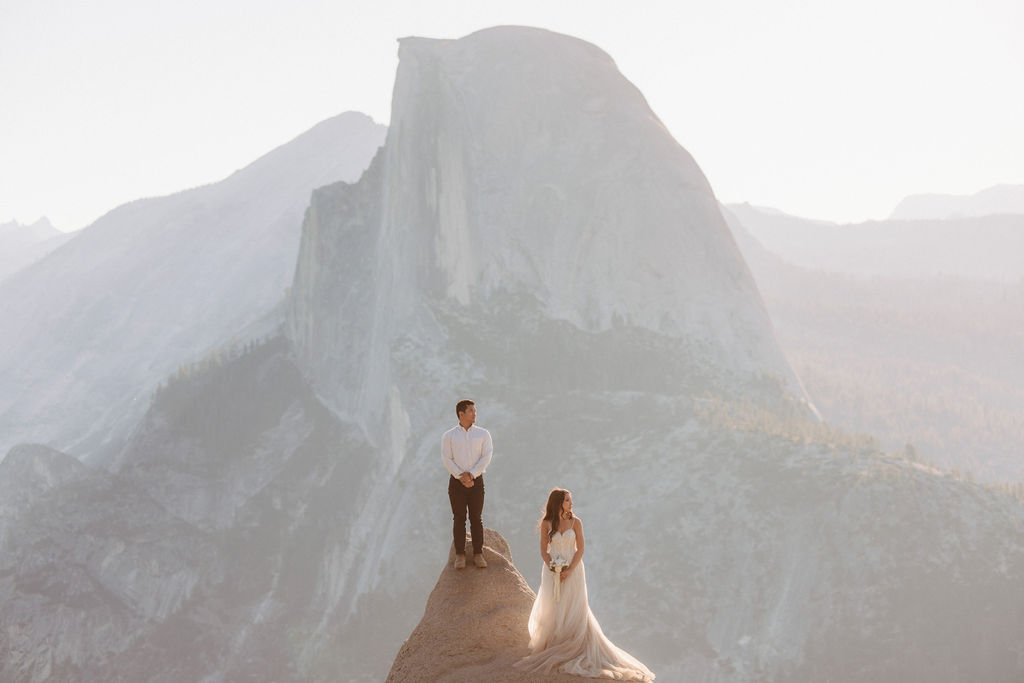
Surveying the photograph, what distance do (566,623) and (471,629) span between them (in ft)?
6.09

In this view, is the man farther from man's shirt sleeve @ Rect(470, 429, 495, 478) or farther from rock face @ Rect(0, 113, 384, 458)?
rock face @ Rect(0, 113, 384, 458)

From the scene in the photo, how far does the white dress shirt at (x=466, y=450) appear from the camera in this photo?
35.9 feet

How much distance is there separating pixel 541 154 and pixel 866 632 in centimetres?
6100

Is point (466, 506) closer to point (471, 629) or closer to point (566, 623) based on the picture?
point (471, 629)

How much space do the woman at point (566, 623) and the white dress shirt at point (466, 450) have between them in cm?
142

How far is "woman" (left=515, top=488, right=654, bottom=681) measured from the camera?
9102 mm

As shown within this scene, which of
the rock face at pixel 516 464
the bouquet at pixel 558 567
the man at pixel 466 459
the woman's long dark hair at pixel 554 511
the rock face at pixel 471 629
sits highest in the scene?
the rock face at pixel 516 464

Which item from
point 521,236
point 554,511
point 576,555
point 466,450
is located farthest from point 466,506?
point 521,236

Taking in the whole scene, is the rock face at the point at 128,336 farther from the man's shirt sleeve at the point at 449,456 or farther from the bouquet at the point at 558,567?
the bouquet at the point at 558,567

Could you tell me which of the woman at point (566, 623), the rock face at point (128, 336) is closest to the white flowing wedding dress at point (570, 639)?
the woman at point (566, 623)

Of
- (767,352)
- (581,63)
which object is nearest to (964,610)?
(767,352)

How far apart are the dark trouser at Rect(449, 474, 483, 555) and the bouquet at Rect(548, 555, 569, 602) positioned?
5.23ft

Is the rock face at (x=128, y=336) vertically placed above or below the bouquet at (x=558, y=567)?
above

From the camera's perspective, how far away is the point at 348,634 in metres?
67.1
